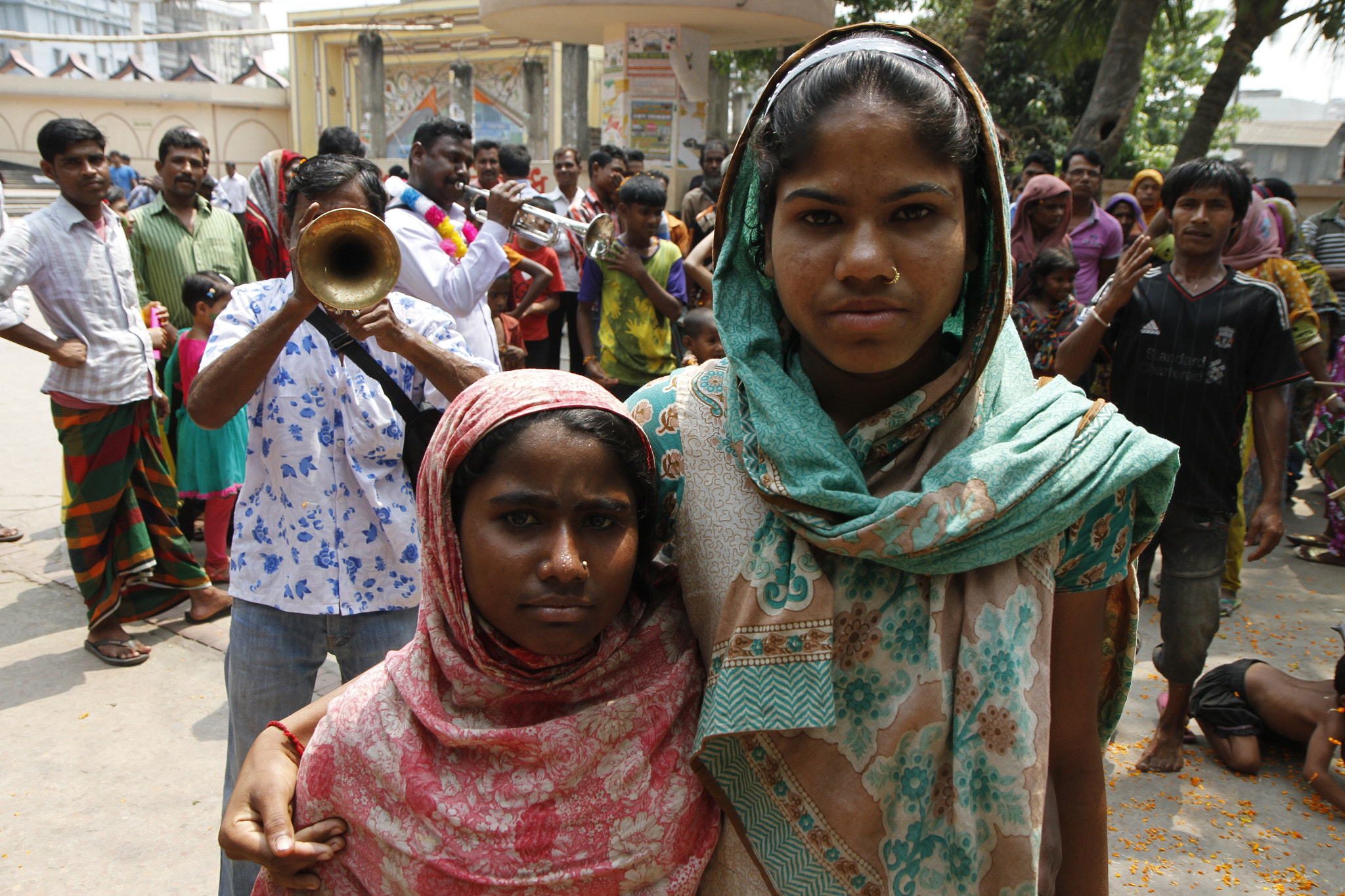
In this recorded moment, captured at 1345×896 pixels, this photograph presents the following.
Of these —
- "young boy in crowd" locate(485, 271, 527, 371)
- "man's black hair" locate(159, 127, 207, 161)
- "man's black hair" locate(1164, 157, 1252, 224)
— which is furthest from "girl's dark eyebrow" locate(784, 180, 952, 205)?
"man's black hair" locate(159, 127, 207, 161)

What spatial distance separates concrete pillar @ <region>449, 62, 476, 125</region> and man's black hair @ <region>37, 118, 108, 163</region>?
22.1 m

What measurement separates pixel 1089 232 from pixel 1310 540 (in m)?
2.45

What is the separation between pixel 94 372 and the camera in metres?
4.24

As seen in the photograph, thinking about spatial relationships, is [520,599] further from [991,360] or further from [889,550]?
[991,360]

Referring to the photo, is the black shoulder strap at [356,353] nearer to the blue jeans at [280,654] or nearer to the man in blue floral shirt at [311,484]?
the man in blue floral shirt at [311,484]

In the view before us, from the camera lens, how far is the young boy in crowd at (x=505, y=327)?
6.34m

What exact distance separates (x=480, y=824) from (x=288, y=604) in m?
1.22

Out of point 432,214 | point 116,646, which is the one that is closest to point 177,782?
point 116,646

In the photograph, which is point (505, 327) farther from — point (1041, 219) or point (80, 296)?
point (1041, 219)

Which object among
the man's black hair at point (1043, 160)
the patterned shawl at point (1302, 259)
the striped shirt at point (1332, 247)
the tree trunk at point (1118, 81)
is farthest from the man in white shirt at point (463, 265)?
the tree trunk at point (1118, 81)

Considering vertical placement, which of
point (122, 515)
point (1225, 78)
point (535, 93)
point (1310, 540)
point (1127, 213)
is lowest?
point (1310, 540)

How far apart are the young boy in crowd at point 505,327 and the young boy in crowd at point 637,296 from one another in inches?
26.6

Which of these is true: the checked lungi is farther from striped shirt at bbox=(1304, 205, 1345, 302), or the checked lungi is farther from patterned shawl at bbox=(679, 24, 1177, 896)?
striped shirt at bbox=(1304, 205, 1345, 302)

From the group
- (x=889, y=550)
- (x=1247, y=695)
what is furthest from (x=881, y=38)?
(x=1247, y=695)
